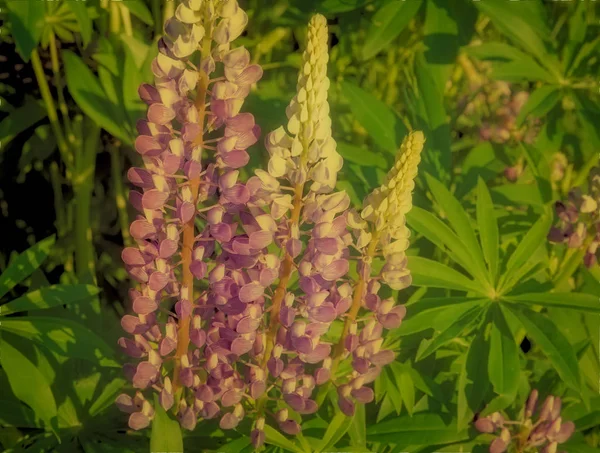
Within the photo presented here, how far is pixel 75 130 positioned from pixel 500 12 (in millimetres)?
910

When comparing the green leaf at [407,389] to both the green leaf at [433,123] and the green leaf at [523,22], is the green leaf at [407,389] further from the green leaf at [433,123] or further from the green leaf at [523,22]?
the green leaf at [523,22]

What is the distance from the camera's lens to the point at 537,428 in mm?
951

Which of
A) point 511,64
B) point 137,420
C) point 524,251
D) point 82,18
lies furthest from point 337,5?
point 137,420

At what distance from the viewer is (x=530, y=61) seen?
1.17 metres

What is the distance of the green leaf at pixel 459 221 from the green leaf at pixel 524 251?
1.3 inches

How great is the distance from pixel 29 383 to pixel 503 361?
723mm

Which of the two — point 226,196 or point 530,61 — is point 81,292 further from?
point 530,61

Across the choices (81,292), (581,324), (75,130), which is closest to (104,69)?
(75,130)

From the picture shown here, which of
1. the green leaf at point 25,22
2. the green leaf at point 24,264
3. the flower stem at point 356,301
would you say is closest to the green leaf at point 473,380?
the flower stem at point 356,301

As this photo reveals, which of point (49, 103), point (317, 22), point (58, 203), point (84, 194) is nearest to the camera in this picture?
point (317, 22)

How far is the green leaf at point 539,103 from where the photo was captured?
112cm

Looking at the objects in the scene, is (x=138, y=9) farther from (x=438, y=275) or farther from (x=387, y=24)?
(x=438, y=275)

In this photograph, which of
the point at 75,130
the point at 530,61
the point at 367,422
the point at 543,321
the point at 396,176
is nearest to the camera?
the point at 396,176

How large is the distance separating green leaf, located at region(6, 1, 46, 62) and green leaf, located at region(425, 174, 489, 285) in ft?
2.10
